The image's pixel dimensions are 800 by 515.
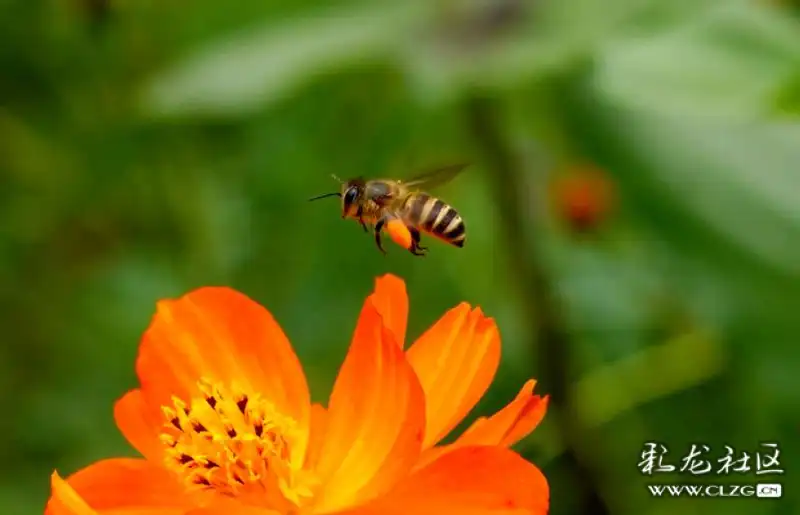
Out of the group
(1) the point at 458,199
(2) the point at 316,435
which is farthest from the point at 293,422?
(1) the point at 458,199

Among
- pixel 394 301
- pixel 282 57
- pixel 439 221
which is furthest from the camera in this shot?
pixel 282 57

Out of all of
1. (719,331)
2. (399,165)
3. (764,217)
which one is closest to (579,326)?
(719,331)

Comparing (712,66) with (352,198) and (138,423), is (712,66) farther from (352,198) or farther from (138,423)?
(138,423)

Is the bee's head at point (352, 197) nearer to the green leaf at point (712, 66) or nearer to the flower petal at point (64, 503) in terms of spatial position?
the green leaf at point (712, 66)

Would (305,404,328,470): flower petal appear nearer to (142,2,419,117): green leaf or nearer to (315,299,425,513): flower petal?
(315,299,425,513): flower petal

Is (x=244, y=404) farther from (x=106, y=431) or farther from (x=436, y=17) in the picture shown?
(x=106, y=431)

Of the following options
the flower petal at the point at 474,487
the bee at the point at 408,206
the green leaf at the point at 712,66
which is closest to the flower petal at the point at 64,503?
the flower petal at the point at 474,487

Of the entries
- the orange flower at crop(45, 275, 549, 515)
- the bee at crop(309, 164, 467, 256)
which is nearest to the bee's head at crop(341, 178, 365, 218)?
the bee at crop(309, 164, 467, 256)
